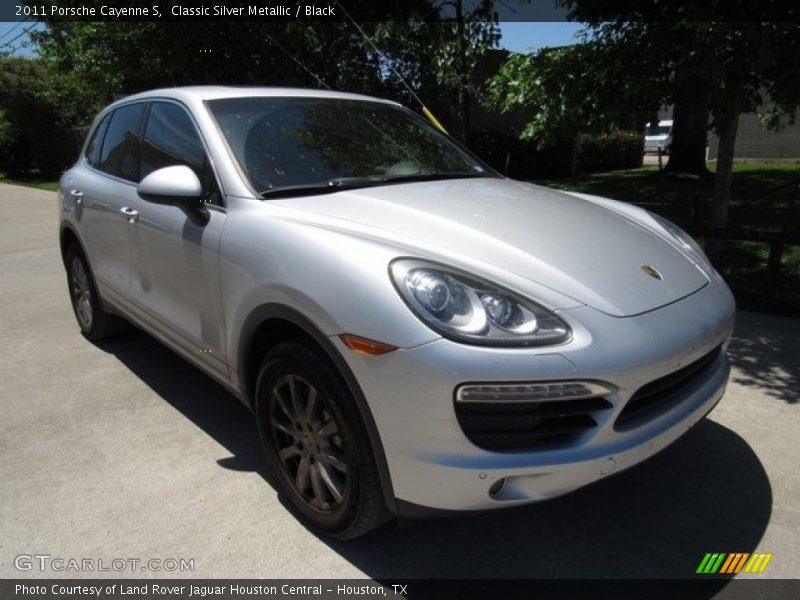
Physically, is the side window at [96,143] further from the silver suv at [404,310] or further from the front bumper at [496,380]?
the front bumper at [496,380]

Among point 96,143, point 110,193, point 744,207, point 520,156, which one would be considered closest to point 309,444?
point 110,193

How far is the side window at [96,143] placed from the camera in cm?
434

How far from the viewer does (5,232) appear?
10883mm

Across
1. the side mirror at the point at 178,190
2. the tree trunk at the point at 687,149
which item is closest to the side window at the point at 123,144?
the side mirror at the point at 178,190

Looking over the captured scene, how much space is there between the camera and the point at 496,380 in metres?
1.89

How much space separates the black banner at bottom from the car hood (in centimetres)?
97

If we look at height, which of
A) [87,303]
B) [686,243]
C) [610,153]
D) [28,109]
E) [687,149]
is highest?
[28,109]

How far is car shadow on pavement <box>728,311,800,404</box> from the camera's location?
382cm

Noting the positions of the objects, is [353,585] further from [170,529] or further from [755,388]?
[755,388]

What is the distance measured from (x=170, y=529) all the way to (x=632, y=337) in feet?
6.33

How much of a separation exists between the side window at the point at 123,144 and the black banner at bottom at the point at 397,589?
222 centimetres

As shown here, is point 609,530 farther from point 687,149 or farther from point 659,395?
point 687,149

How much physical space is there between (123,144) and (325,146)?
1605mm

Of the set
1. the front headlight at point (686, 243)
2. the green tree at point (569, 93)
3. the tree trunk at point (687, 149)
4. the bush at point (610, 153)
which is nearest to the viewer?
the front headlight at point (686, 243)
